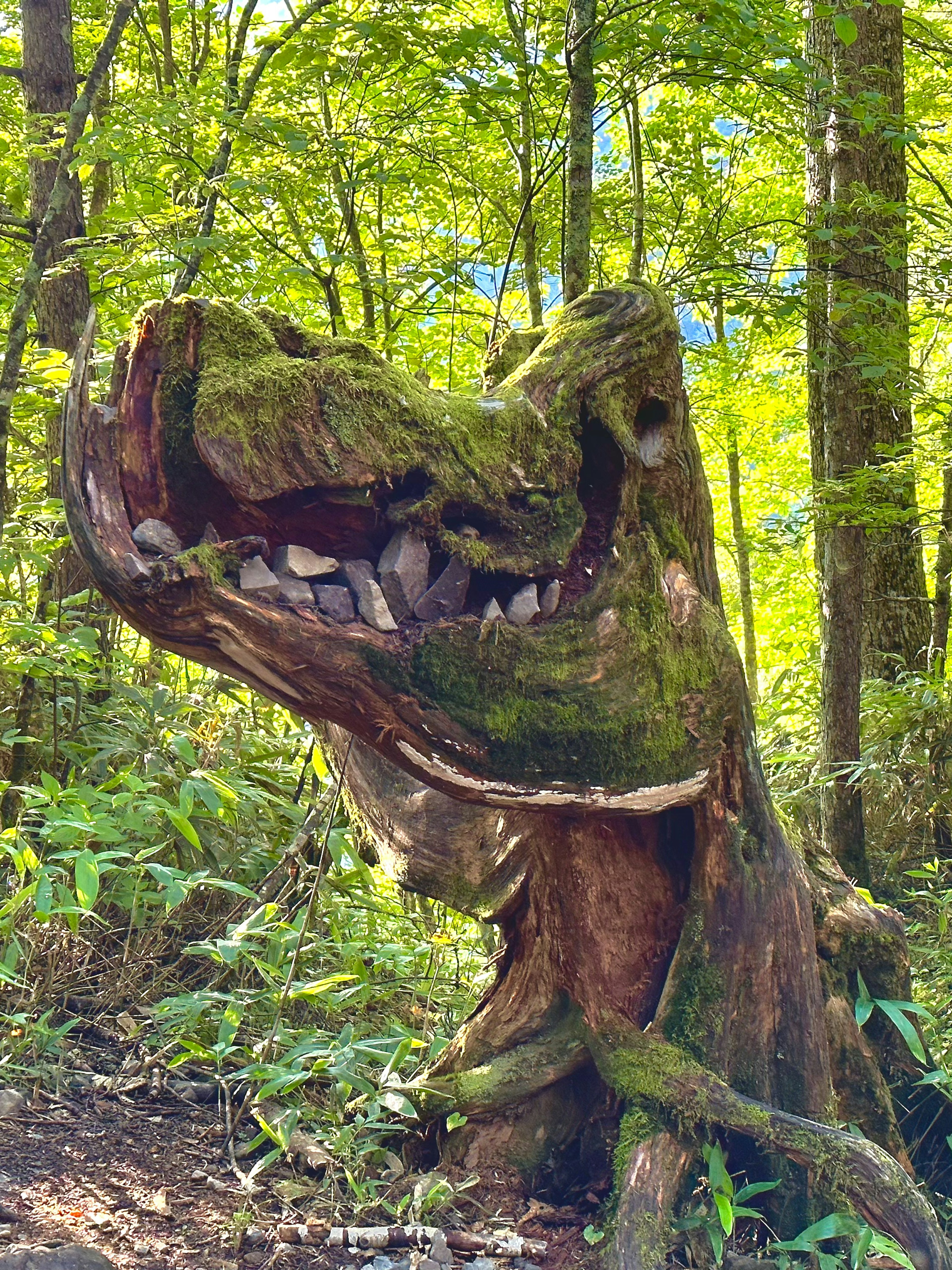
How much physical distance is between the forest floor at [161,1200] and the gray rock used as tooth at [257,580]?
1.84 meters

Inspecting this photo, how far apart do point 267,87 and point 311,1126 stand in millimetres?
6371

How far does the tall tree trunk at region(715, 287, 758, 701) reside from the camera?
11.9 meters

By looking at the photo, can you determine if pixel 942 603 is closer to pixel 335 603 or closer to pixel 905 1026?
pixel 905 1026

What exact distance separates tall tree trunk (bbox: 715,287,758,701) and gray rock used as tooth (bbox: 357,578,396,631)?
7.92 meters

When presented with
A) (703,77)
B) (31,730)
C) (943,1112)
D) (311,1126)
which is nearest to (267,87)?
(703,77)

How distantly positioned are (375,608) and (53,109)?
5.10 meters

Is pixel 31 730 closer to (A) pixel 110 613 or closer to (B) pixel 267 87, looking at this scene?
(A) pixel 110 613

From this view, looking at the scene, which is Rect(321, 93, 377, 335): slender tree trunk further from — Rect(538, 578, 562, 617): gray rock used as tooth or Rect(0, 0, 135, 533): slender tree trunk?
Rect(538, 578, 562, 617): gray rock used as tooth

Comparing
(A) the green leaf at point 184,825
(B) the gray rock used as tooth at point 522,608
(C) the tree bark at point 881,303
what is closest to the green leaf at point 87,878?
(A) the green leaf at point 184,825

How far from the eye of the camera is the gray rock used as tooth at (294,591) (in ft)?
8.23

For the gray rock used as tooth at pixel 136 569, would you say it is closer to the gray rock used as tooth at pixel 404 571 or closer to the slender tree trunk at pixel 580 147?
the gray rock used as tooth at pixel 404 571

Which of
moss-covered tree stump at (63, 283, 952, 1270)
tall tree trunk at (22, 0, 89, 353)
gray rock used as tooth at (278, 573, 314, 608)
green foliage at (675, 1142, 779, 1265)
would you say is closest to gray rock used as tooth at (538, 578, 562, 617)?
moss-covered tree stump at (63, 283, 952, 1270)

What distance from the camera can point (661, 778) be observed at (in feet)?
10.0

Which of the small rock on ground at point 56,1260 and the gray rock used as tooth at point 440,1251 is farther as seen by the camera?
the gray rock used as tooth at point 440,1251
